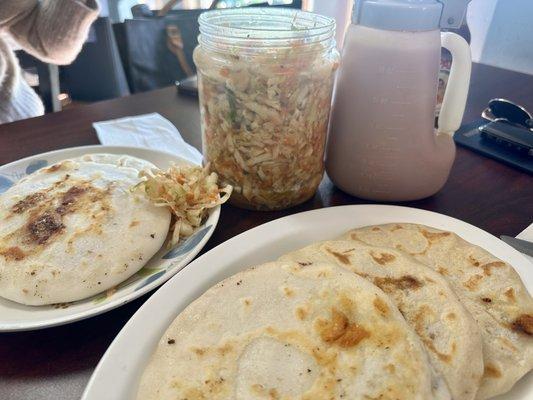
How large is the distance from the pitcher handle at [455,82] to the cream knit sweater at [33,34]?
4.66ft

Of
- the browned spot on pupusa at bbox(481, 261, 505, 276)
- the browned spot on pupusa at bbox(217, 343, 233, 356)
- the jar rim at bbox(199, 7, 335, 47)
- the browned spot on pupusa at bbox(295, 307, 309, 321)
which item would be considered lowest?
the browned spot on pupusa at bbox(217, 343, 233, 356)

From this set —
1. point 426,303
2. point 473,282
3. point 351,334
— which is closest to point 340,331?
point 351,334

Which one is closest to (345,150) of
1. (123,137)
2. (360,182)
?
(360,182)

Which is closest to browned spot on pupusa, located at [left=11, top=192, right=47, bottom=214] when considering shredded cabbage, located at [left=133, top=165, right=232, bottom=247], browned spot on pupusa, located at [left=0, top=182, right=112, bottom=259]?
browned spot on pupusa, located at [left=0, top=182, right=112, bottom=259]

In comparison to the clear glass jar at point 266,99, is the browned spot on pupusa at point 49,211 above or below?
below

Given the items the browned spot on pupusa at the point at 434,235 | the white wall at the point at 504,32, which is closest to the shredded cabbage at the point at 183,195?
the browned spot on pupusa at the point at 434,235

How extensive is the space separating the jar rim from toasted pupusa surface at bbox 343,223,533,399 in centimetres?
33

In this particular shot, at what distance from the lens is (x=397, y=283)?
55cm

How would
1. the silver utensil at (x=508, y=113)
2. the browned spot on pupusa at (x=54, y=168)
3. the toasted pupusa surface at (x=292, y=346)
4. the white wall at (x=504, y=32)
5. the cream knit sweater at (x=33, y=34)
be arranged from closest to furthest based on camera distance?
1. the toasted pupusa surface at (x=292, y=346)
2. the browned spot on pupusa at (x=54, y=168)
3. the silver utensil at (x=508, y=113)
4. the cream knit sweater at (x=33, y=34)
5. the white wall at (x=504, y=32)

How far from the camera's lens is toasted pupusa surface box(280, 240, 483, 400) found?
441 mm

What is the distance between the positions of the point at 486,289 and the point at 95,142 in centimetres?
95

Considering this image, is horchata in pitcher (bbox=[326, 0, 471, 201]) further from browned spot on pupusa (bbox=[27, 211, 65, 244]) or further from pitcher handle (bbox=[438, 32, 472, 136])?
browned spot on pupusa (bbox=[27, 211, 65, 244])

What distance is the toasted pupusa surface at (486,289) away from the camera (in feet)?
1.55

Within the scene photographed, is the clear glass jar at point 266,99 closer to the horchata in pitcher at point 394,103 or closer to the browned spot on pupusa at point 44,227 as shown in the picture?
the horchata in pitcher at point 394,103
